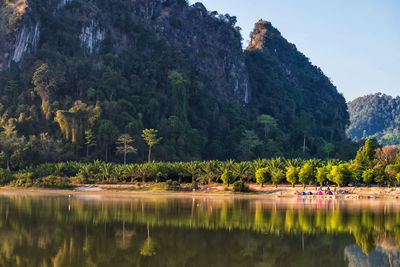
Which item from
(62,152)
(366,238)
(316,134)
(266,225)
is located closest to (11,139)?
(62,152)

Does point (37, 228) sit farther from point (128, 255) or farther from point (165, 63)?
point (165, 63)

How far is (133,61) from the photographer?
5389 inches

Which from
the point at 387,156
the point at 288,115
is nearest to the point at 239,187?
the point at 387,156

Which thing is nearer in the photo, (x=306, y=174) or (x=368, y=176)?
(x=368, y=176)

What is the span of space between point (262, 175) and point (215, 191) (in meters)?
7.74

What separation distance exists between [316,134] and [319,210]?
13763cm

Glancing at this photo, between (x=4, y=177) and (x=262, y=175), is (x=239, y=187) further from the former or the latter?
(x=4, y=177)

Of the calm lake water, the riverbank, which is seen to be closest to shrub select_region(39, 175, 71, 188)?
the riverbank

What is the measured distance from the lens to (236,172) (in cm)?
7638

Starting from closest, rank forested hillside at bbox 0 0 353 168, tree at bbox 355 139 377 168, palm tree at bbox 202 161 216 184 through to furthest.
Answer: tree at bbox 355 139 377 168 → palm tree at bbox 202 161 216 184 → forested hillside at bbox 0 0 353 168

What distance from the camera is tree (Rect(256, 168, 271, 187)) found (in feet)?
239

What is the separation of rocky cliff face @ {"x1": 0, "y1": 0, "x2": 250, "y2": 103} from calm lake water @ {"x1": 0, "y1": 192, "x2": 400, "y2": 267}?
89.3 meters

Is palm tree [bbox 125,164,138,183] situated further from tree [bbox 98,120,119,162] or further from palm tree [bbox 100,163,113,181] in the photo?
tree [bbox 98,120,119,162]

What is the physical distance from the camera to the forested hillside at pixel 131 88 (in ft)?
348
